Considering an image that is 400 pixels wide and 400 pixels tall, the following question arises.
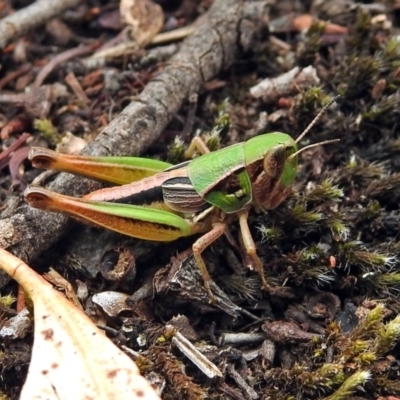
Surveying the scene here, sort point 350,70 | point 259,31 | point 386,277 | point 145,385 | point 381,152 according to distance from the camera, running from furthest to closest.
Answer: point 259,31 → point 350,70 → point 381,152 → point 386,277 → point 145,385

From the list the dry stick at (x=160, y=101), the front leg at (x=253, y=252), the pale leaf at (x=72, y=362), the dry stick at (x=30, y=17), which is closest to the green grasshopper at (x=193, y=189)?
the front leg at (x=253, y=252)

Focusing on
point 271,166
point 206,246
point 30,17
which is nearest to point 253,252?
point 206,246

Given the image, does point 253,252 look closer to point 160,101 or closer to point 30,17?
point 160,101

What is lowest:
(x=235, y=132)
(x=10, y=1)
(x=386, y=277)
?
(x=386, y=277)

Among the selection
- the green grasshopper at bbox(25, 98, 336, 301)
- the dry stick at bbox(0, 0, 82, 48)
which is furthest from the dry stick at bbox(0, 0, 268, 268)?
the dry stick at bbox(0, 0, 82, 48)

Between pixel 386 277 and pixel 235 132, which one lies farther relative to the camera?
pixel 235 132

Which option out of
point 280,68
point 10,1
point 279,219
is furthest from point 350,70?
point 10,1

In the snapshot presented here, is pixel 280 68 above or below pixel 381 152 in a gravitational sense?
above

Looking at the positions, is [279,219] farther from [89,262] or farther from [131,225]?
[89,262]
